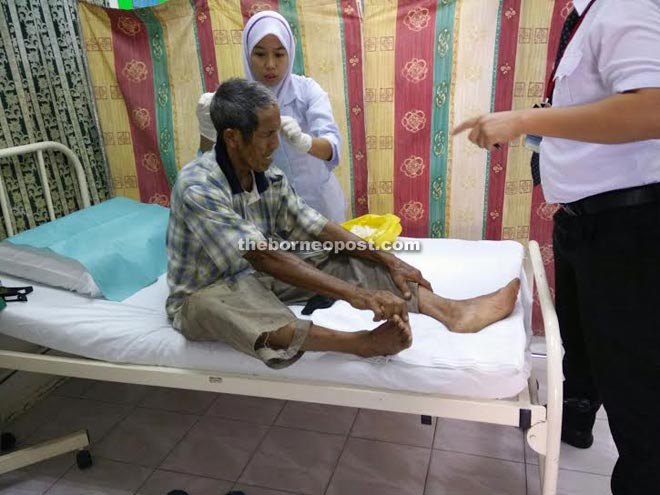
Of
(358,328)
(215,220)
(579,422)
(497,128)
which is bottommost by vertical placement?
(579,422)

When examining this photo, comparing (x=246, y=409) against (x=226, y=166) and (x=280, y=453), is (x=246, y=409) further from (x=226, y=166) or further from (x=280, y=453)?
(x=226, y=166)

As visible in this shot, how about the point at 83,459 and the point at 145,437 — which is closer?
the point at 83,459

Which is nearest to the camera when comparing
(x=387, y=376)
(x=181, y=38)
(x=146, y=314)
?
(x=387, y=376)

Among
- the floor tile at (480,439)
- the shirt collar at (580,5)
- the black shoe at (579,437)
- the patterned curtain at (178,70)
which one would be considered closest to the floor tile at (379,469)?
the floor tile at (480,439)

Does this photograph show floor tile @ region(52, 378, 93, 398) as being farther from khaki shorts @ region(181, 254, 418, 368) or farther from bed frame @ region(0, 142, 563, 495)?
khaki shorts @ region(181, 254, 418, 368)

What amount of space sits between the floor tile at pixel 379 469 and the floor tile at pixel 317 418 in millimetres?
108

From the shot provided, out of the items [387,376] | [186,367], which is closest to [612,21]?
[387,376]

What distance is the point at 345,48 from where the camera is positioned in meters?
2.31

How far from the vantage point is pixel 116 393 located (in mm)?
2396

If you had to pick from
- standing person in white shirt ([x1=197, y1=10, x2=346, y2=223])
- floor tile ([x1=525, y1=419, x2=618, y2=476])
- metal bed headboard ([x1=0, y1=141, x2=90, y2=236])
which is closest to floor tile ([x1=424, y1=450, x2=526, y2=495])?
floor tile ([x1=525, y1=419, x2=618, y2=476])

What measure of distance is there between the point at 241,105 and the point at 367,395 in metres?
0.91

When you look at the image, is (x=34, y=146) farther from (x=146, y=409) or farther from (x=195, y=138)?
(x=146, y=409)

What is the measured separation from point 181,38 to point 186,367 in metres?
1.69

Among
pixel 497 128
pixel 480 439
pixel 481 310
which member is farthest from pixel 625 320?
pixel 480 439
